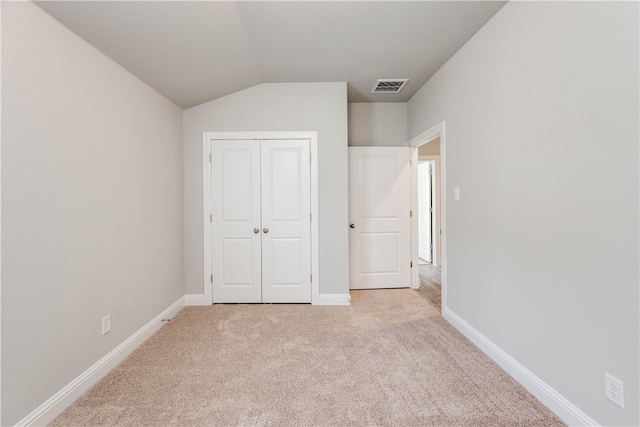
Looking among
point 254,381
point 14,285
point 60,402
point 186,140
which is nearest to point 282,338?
point 254,381

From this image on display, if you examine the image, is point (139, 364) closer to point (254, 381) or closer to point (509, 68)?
point (254, 381)

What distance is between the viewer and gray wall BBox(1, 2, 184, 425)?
1380 mm

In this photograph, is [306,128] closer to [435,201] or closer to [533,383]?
[533,383]

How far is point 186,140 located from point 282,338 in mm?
2434

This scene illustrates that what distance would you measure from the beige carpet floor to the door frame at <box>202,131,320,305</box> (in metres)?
0.53

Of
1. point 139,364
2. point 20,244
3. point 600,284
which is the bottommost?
point 139,364

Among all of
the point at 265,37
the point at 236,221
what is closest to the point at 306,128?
the point at 265,37

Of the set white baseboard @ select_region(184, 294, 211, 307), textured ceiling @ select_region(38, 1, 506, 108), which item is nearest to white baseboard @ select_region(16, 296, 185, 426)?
white baseboard @ select_region(184, 294, 211, 307)

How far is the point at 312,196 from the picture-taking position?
3.19 meters

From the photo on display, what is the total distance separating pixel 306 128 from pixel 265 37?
1.06 m

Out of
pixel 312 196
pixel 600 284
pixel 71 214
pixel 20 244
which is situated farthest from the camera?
pixel 312 196

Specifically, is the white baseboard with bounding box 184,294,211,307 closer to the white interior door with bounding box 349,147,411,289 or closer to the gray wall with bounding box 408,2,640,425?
the white interior door with bounding box 349,147,411,289

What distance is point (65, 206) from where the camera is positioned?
167 centimetres

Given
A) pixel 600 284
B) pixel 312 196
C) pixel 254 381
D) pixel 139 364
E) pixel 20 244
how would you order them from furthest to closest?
pixel 312 196
pixel 139 364
pixel 254 381
pixel 20 244
pixel 600 284
